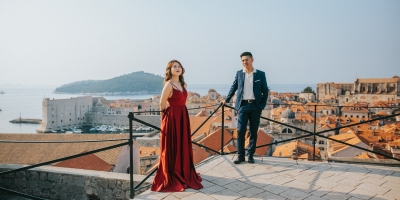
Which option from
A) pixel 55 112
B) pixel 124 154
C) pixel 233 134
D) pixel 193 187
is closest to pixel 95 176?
pixel 193 187

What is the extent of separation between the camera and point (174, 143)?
137 inches

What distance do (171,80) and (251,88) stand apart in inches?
54.0

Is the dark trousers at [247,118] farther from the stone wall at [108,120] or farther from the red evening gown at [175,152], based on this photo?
the stone wall at [108,120]

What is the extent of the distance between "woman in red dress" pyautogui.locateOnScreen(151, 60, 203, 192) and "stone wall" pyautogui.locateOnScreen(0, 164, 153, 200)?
0.36 m

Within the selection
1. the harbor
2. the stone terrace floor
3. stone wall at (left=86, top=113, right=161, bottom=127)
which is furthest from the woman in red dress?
the harbor

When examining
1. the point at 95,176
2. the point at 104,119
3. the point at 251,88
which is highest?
the point at 251,88

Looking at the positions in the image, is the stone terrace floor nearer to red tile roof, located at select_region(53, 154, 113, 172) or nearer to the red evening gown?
the red evening gown

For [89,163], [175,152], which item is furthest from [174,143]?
[89,163]

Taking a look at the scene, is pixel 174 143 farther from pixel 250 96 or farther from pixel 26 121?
pixel 26 121

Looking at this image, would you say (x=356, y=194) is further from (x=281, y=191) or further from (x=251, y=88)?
(x=251, y=88)

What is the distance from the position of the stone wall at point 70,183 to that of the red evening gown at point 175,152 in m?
0.36

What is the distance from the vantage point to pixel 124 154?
12.0m

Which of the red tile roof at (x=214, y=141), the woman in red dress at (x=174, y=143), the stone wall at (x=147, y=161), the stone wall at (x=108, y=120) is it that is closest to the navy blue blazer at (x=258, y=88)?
the woman in red dress at (x=174, y=143)

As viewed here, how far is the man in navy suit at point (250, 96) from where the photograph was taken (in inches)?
169
